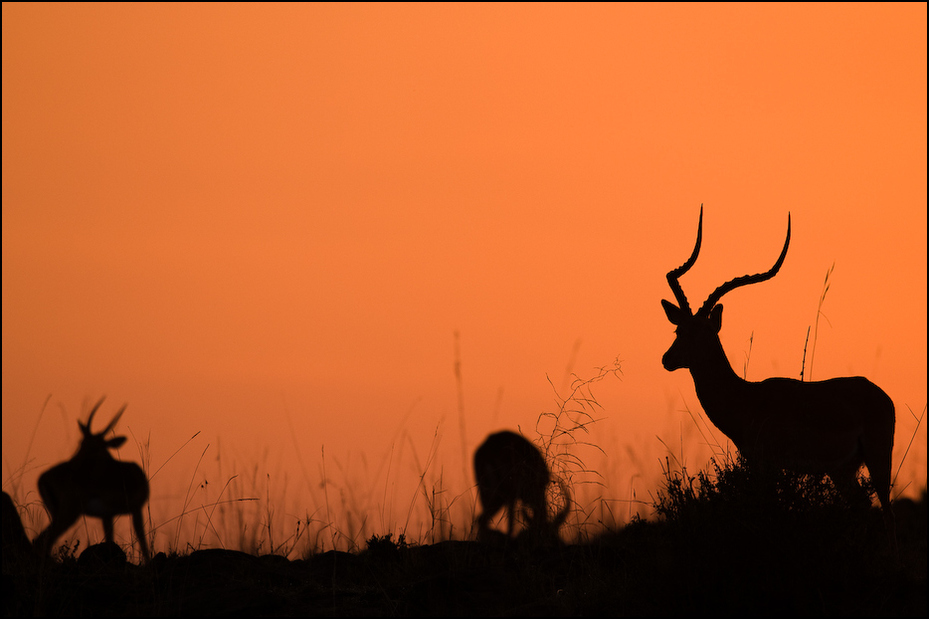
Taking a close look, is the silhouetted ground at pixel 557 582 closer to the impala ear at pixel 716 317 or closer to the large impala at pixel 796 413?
the large impala at pixel 796 413

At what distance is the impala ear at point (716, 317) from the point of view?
392 inches

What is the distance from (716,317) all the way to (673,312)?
41 centimetres

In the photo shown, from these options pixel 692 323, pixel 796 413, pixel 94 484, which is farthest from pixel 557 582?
pixel 94 484

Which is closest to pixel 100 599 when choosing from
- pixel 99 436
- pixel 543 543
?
pixel 543 543

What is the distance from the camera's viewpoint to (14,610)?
21.1ft

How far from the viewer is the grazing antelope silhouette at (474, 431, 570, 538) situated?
8219 mm

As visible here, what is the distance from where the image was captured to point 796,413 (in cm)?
916

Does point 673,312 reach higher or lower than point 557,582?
higher

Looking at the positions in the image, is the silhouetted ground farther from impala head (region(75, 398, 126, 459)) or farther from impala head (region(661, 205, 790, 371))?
impala head (region(75, 398, 126, 459))

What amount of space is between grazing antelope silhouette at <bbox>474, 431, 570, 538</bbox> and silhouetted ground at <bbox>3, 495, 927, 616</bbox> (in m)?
0.64

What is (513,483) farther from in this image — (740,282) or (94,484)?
(94,484)

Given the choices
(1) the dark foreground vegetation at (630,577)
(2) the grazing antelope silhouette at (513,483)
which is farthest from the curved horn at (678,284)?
(1) the dark foreground vegetation at (630,577)

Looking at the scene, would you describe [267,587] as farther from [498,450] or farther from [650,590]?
[498,450]

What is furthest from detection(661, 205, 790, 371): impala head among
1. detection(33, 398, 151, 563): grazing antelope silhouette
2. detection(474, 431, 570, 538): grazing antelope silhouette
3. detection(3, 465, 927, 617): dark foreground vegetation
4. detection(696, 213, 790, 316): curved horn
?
detection(33, 398, 151, 563): grazing antelope silhouette
